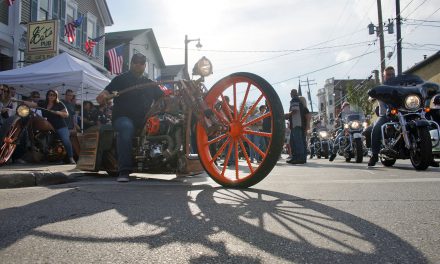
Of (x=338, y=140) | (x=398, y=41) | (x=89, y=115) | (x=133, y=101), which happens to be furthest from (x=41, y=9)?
(x=398, y=41)

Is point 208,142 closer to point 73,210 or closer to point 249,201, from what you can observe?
point 249,201

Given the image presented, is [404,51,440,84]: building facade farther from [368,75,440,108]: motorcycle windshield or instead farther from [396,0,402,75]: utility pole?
[368,75,440,108]: motorcycle windshield

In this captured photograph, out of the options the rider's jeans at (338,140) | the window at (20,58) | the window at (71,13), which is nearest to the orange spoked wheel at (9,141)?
the rider's jeans at (338,140)

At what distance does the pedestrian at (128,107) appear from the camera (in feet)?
13.5

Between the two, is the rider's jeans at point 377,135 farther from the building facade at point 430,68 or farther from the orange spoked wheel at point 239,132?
the building facade at point 430,68

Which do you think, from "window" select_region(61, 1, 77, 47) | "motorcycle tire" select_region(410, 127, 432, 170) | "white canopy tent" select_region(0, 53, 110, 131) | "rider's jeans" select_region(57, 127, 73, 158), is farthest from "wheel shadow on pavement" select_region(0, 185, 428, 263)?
"window" select_region(61, 1, 77, 47)

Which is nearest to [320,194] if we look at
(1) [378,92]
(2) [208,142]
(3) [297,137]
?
(2) [208,142]

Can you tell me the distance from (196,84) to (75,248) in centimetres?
248

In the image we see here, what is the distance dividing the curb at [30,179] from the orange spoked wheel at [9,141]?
7.71 feet

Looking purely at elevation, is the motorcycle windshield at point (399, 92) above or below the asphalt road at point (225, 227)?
above

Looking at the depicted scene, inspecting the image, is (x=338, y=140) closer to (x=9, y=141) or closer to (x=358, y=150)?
(x=358, y=150)

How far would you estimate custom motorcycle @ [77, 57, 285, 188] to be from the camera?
3.15 metres

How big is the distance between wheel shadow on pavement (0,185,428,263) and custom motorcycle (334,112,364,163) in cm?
595

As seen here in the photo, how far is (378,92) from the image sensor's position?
5.50 meters
